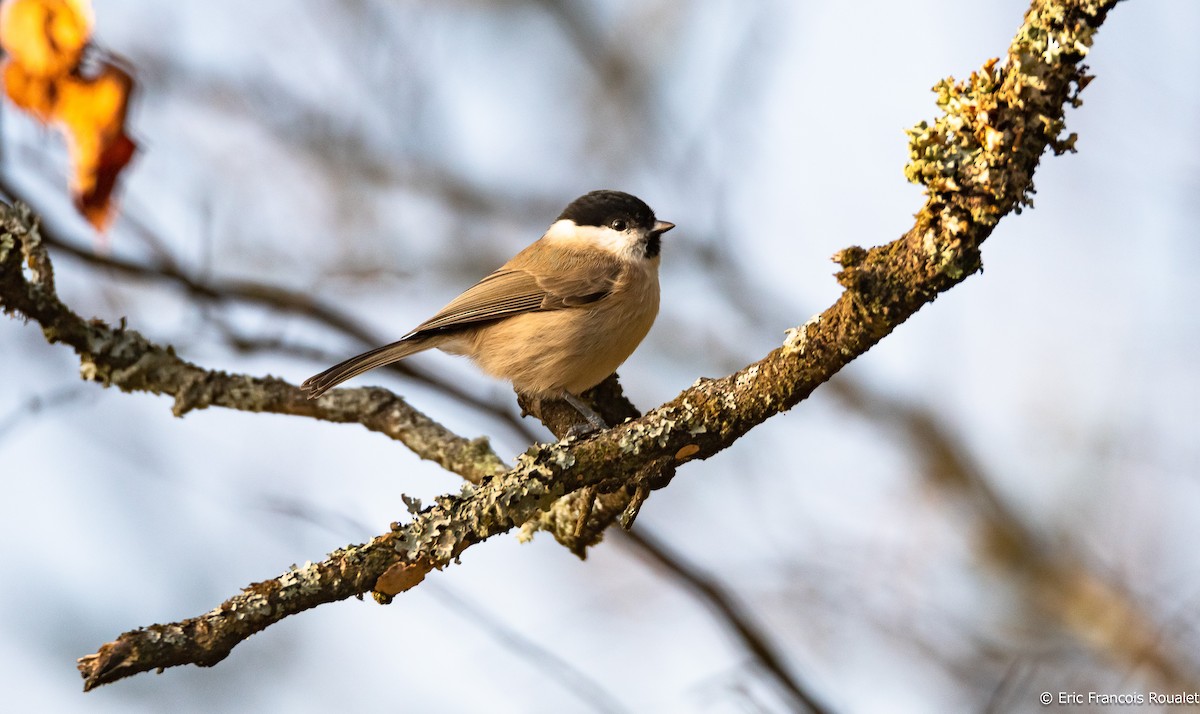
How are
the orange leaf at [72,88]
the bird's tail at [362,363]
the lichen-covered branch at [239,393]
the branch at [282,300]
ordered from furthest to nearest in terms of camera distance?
the branch at [282,300], the bird's tail at [362,363], the lichen-covered branch at [239,393], the orange leaf at [72,88]

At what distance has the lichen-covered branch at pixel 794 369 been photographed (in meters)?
2.07

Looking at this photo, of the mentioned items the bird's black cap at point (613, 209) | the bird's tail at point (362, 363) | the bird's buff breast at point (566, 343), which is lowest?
the bird's tail at point (362, 363)

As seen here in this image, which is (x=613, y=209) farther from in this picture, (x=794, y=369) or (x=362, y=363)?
(x=794, y=369)

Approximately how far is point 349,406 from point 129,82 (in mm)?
1377

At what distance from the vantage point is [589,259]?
200 inches

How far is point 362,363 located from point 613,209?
175 cm

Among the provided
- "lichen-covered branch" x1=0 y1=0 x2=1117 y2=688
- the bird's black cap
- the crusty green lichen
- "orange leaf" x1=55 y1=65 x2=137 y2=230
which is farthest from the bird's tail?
the crusty green lichen

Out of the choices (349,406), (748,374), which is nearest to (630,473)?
(748,374)

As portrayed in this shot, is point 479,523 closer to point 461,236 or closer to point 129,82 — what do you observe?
point 129,82

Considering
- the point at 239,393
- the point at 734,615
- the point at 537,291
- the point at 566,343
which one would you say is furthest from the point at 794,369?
the point at 537,291

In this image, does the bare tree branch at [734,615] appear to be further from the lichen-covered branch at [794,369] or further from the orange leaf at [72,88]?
the orange leaf at [72,88]

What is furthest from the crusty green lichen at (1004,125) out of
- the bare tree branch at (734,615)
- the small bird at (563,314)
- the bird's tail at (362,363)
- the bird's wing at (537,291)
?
the bird's wing at (537,291)

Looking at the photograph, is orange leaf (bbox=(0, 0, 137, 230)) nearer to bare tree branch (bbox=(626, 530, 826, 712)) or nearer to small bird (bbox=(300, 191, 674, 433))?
small bird (bbox=(300, 191, 674, 433))

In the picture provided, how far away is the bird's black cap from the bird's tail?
1236 mm
